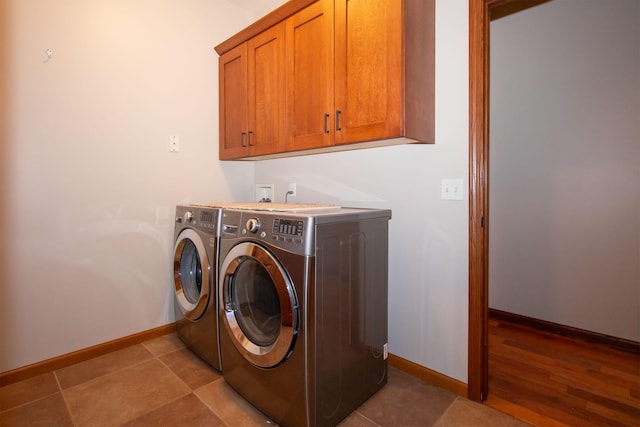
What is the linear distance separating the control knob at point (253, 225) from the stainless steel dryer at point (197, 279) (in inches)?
12.9

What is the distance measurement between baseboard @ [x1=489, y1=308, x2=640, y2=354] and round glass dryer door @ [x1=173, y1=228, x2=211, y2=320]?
2392 millimetres

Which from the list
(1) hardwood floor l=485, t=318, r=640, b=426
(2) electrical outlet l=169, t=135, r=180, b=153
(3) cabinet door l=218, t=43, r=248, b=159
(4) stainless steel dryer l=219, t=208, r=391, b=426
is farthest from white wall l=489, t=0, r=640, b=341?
(2) electrical outlet l=169, t=135, r=180, b=153

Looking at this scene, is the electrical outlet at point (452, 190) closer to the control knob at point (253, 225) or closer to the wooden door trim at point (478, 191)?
the wooden door trim at point (478, 191)

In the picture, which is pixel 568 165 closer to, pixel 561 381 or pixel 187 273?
pixel 561 381

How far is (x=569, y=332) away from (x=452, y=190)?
1.67m

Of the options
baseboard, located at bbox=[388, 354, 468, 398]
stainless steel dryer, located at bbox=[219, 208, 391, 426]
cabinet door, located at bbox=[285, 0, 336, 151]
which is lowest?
baseboard, located at bbox=[388, 354, 468, 398]

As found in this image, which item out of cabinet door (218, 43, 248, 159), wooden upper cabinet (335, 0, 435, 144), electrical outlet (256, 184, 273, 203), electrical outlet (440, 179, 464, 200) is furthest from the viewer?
electrical outlet (256, 184, 273, 203)

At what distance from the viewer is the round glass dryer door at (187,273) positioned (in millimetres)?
1941

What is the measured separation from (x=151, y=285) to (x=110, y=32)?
167 cm

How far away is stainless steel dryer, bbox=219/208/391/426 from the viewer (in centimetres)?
124

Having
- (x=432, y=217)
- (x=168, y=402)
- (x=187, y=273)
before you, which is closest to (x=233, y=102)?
(x=187, y=273)

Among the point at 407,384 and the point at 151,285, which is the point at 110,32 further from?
the point at 407,384

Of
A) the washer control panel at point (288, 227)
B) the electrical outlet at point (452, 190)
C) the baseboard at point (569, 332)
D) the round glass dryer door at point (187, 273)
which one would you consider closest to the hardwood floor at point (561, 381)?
the baseboard at point (569, 332)

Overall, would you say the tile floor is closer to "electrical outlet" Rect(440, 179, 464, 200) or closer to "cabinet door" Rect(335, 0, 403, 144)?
"electrical outlet" Rect(440, 179, 464, 200)
